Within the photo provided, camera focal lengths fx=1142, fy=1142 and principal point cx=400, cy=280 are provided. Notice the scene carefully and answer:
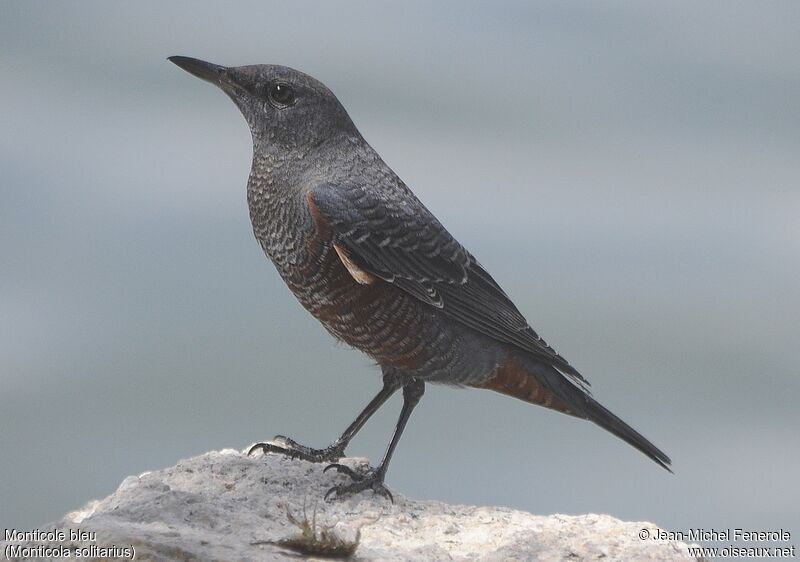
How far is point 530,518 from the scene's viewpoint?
5.45 m

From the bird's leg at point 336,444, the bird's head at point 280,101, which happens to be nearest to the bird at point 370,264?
the bird's head at point 280,101

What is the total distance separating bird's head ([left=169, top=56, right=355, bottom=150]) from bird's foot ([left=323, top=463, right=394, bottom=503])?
1.61m

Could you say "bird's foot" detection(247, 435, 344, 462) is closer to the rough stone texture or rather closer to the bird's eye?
the rough stone texture

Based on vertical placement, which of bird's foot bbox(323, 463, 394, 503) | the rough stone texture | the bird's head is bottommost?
the rough stone texture

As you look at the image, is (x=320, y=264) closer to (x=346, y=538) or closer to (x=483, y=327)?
(x=483, y=327)

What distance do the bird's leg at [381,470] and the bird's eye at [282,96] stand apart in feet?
5.03

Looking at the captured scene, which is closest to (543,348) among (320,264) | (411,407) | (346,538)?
(411,407)

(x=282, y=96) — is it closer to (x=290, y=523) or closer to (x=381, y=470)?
(x=381, y=470)

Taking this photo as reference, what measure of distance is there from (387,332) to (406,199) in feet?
2.34

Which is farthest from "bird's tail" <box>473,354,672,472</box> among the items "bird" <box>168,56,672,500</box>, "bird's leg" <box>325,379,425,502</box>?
"bird's leg" <box>325,379,425,502</box>

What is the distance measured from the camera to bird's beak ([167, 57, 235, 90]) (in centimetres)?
550

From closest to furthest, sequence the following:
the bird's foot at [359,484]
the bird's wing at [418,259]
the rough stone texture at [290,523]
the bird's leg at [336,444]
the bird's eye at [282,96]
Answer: the rough stone texture at [290,523] → the bird's wing at [418,259] → the bird's eye at [282,96] → the bird's foot at [359,484] → the bird's leg at [336,444]

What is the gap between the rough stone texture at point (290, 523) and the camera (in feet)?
14.1

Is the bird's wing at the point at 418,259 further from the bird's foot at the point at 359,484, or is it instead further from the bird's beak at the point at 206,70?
the bird's foot at the point at 359,484
